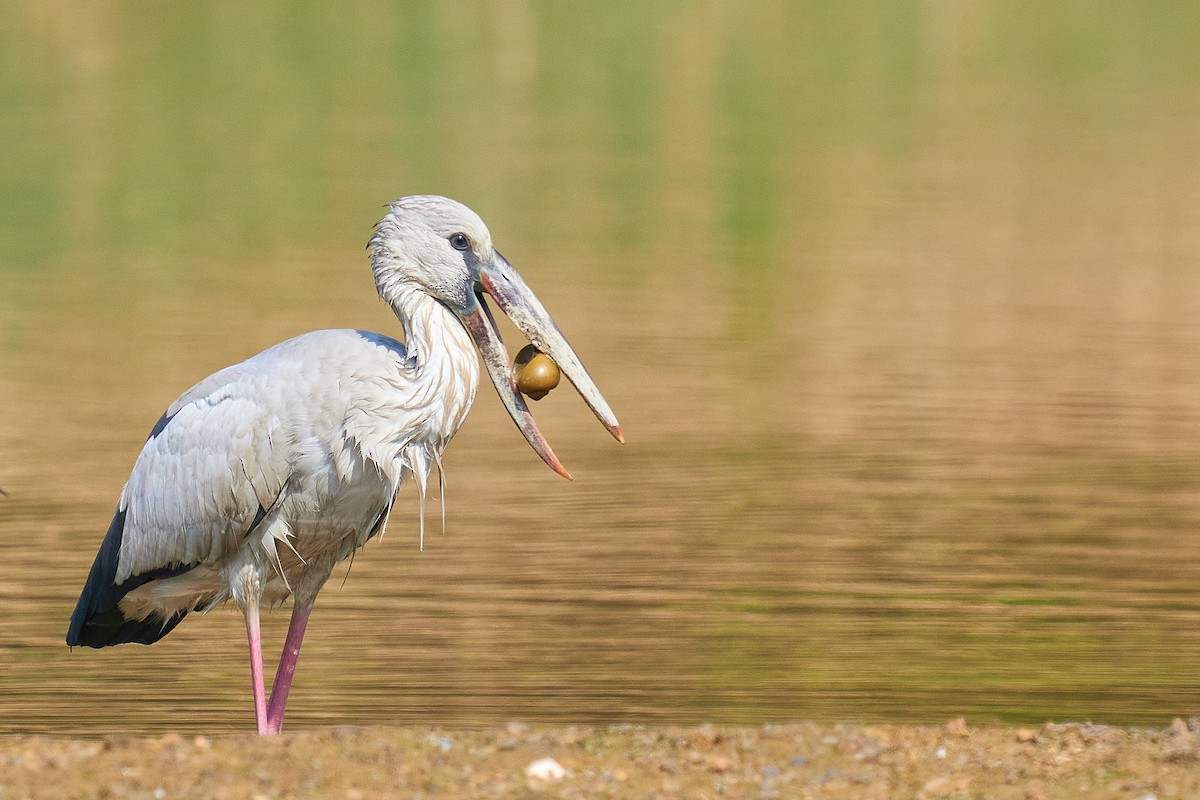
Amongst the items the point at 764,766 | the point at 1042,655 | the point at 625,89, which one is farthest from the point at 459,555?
the point at 625,89

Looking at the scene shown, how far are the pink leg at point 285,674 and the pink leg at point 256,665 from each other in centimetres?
4

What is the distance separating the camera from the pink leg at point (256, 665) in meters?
7.00

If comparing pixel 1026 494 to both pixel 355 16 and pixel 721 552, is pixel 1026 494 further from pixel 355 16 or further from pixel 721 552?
pixel 355 16

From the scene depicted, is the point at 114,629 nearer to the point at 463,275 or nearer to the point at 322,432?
the point at 322,432

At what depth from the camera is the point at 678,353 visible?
50.9ft

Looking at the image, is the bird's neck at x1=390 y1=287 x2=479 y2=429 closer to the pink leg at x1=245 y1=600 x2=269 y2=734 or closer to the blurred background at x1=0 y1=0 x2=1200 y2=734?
the pink leg at x1=245 y1=600 x2=269 y2=734

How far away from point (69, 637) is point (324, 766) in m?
1.92

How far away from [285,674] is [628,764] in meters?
1.45

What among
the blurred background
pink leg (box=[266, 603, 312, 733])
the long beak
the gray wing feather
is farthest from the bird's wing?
the blurred background

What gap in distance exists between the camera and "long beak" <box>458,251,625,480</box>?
279 inches

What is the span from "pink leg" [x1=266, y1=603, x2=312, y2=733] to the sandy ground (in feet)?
2.04

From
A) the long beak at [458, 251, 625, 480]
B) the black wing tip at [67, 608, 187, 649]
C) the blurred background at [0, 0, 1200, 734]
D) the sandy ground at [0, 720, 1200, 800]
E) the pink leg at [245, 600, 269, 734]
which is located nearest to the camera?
the sandy ground at [0, 720, 1200, 800]

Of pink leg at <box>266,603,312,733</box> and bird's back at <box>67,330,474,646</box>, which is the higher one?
bird's back at <box>67,330,474,646</box>

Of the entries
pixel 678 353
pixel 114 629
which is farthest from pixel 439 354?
pixel 678 353
